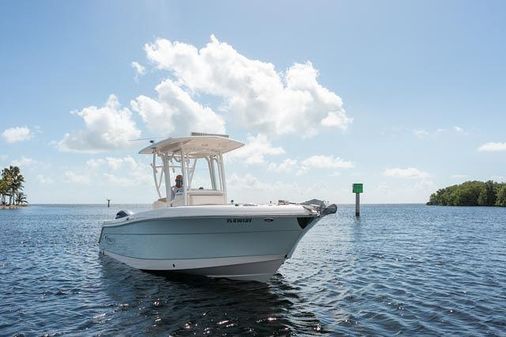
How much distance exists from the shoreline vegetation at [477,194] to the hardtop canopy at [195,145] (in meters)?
131

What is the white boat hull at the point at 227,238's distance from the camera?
36.0 feet

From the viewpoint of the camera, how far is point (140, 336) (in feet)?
26.0

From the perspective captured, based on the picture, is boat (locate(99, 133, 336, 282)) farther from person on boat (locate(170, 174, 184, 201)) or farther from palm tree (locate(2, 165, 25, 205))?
palm tree (locate(2, 165, 25, 205))

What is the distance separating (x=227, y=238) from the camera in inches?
441

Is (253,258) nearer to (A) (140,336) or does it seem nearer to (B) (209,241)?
(B) (209,241)

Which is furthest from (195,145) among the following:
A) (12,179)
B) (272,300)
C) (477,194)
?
(477,194)

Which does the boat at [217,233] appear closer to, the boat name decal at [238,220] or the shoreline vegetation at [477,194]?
the boat name decal at [238,220]

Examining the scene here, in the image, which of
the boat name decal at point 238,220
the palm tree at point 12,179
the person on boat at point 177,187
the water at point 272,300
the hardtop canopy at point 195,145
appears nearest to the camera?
the water at point 272,300

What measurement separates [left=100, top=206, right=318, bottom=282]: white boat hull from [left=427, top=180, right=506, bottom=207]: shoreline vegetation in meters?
133

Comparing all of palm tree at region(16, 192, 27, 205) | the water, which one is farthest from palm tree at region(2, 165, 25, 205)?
the water

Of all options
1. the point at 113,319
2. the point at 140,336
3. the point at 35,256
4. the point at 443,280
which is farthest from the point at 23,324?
the point at 35,256

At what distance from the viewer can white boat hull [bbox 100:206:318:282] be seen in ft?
36.0

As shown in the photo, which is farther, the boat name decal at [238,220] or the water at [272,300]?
the boat name decal at [238,220]

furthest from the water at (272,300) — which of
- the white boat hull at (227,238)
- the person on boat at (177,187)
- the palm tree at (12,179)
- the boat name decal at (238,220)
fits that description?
the palm tree at (12,179)
